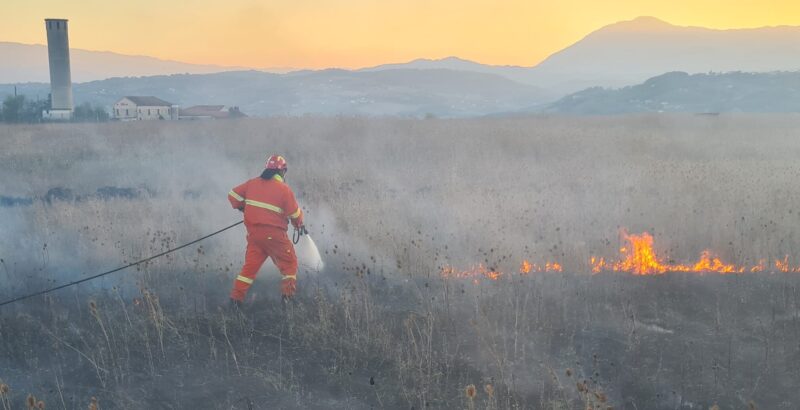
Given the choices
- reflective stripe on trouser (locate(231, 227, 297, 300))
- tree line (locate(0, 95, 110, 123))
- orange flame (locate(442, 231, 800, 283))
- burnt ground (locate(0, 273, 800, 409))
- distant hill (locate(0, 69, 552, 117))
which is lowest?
burnt ground (locate(0, 273, 800, 409))

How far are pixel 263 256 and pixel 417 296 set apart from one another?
6.05 feet

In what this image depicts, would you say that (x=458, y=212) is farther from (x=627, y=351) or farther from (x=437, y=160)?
(x=437, y=160)

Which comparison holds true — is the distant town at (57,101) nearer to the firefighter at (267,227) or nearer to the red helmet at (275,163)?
the red helmet at (275,163)

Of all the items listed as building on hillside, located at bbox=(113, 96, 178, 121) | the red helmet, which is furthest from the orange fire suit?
building on hillside, located at bbox=(113, 96, 178, 121)

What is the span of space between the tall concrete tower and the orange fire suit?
50.3 metres

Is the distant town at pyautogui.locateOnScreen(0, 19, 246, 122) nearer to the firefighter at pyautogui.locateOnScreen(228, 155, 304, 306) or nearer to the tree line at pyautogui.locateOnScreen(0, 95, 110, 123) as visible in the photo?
the tree line at pyautogui.locateOnScreen(0, 95, 110, 123)

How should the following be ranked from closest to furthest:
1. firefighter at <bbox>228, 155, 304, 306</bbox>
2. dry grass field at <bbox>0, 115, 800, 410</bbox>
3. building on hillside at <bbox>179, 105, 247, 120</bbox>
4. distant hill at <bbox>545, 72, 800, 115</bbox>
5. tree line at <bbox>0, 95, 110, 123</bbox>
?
dry grass field at <bbox>0, 115, 800, 410</bbox>, firefighter at <bbox>228, 155, 304, 306</bbox>, tree line at <bbox>0, 95, 110, 123</bbox>, distant hill at <bbox>545, 72, 800, 115</bbox>, building on hillside at <bbox>179, 105, 247, 120</bbox>

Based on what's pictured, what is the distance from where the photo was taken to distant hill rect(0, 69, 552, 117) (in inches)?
5089

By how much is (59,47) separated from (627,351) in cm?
5575

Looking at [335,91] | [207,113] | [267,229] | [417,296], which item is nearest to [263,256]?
[267,229]

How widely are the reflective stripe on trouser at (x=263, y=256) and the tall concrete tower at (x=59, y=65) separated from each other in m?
50.4

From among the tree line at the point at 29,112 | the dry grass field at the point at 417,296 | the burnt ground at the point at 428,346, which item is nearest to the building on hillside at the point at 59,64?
the tree line at the point at 29,112

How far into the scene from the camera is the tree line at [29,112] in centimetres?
4144

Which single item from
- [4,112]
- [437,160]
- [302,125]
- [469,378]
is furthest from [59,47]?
[469,378]
